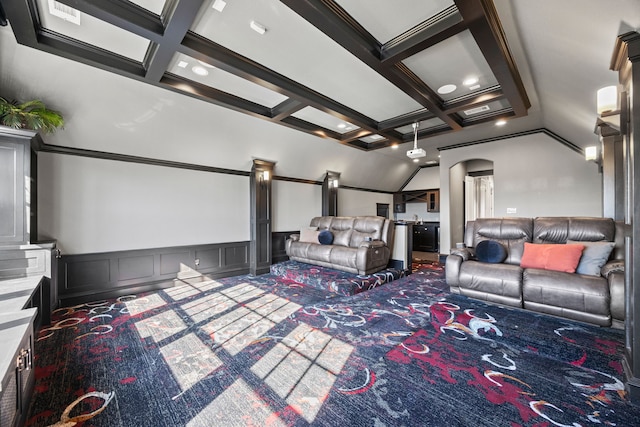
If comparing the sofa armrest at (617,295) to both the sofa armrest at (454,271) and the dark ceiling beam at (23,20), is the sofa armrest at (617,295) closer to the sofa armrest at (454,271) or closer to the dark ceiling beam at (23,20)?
the sofa armrest at (454,271)

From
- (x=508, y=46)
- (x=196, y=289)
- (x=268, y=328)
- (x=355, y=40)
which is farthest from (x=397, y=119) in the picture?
(x=196, y=289)

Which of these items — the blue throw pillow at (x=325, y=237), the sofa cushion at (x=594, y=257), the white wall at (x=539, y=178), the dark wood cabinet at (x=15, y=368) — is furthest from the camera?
the blue throw pillow at (x=325, y=237)

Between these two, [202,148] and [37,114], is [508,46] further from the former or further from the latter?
[37,114]

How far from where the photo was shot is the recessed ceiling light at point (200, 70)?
309cm

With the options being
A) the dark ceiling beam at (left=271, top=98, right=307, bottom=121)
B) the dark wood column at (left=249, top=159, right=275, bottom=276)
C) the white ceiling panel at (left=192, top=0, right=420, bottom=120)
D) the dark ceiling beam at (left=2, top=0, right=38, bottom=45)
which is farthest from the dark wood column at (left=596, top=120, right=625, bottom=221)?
the dark ceiling beam at (left=2, top=0, right=38, bottom=45)

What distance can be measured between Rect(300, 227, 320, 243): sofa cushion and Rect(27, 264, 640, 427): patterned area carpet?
2.56 m

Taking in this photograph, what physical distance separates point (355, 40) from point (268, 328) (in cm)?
300

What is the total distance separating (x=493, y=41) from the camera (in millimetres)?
2340

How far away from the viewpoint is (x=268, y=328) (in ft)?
9.25

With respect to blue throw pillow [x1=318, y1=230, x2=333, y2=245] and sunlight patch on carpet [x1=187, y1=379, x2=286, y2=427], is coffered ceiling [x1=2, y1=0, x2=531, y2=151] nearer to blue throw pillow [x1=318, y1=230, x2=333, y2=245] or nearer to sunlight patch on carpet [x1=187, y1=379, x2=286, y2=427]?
blue throw pillow [x1=318, y1=230, x2=333, y2=245]

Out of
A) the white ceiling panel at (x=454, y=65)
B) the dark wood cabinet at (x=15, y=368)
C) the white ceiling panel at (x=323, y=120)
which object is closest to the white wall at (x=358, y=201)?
the white ceiling panel at (x=323, y=120)

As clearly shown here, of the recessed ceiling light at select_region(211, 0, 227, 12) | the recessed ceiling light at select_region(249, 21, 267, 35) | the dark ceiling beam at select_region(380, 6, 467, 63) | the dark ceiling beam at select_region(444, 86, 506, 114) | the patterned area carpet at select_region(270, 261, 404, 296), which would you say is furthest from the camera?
the patterned area carpet at select_region(270, 261, 404, 296)

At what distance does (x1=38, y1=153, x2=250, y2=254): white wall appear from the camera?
3.52m

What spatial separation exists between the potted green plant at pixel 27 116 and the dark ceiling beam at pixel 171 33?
3.68ft
